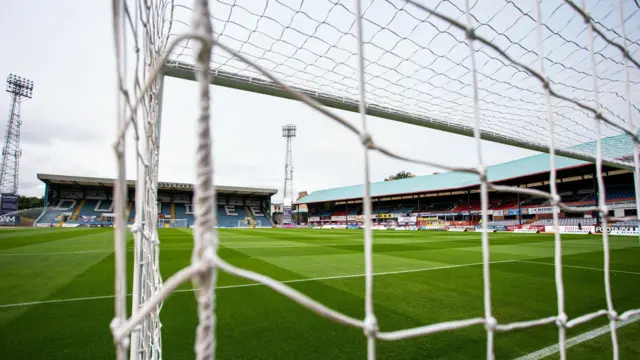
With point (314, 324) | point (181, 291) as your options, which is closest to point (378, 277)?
point (314, 324)

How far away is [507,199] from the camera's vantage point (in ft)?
76.0

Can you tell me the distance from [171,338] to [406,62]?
2.51 m

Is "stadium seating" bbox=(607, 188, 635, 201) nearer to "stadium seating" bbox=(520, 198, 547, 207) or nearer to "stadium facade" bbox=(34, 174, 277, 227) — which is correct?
"stadium seating" bbox=(520, 198, 547, 207)

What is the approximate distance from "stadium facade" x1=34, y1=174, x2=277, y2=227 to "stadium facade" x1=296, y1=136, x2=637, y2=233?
933 cm

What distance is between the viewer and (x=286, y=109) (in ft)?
8.08

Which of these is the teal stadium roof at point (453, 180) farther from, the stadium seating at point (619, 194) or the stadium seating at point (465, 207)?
the stadium seating at point (619, 194)

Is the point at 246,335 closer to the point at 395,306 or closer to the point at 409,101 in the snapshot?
the point at 395,306

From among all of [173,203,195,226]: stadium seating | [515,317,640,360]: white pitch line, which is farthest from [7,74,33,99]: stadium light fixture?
[515,317,640,360]: white pitch line

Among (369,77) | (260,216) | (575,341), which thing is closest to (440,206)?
(260,216)

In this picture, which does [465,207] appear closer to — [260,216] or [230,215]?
[260,216]

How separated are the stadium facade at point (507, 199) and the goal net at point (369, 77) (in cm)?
1141

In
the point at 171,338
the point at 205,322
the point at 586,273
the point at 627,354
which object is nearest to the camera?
the point at 205,322

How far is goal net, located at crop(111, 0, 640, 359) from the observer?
62 cm

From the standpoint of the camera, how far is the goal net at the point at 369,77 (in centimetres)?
62
